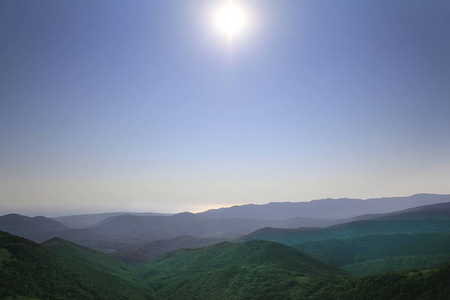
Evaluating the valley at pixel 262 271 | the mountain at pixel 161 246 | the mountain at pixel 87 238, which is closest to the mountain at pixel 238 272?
the valley at pixel 262 271

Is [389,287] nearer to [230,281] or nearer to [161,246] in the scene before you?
[230,281]

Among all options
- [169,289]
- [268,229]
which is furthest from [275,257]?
[268,229]

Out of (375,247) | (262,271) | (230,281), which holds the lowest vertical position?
(375,247)

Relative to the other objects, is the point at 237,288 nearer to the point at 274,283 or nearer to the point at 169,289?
the point at 274,283

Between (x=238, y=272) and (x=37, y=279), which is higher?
(x=37, y=279)

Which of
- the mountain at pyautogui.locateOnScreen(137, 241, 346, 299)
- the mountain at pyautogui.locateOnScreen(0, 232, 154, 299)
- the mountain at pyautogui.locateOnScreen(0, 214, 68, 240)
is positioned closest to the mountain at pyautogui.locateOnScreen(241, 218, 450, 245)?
the mountain at pyautogui.locateOnScreen(137, 241, 346, 299)

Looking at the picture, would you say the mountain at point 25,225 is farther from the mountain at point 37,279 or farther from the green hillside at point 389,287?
the green hillside at point 389,287

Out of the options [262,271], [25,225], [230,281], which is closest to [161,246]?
[230,281]
